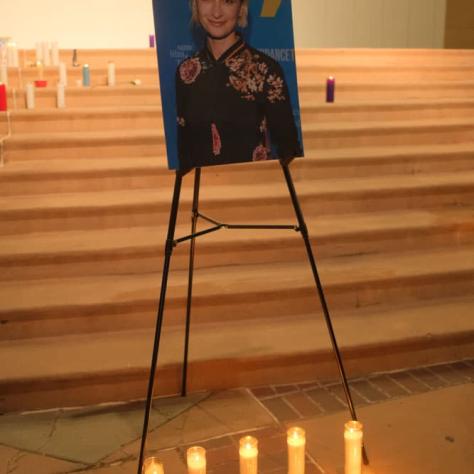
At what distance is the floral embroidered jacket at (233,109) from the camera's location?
2432mm

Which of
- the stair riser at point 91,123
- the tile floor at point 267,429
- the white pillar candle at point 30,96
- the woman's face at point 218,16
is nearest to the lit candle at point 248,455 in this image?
the tile floor at point 267,429

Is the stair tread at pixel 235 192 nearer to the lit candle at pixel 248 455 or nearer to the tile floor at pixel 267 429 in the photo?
the tile floor at pixel 267 429

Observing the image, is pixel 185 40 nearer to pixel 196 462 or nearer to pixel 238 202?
pixel 196 462

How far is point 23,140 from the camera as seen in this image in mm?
4820

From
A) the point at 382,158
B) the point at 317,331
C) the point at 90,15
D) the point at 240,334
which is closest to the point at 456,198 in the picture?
the point at 382,158

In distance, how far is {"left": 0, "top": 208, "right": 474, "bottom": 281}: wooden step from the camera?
153 inches

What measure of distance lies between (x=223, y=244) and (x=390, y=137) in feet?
6.85

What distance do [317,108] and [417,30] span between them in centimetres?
454

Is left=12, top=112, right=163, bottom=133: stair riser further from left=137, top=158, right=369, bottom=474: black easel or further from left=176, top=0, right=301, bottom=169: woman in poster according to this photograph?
left=176, top=0, right=301, bottom=169: woman in poster

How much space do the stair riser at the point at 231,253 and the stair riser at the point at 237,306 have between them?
195 mm

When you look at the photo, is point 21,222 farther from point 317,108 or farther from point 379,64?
point 379,64

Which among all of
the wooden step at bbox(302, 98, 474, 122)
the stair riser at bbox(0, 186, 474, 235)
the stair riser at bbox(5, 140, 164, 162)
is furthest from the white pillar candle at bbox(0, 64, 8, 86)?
the wooden step at bbox(302, 98, 474, 122)

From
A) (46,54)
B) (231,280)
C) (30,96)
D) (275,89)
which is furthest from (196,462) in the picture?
(46,54)

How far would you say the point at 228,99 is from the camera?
8.13 ft
